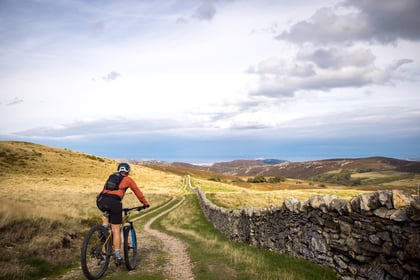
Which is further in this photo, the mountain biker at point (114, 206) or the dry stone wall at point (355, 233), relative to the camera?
the mountain biker at point (114, 206)

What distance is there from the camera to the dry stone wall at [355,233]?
21.8ft

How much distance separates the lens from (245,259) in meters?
11.7

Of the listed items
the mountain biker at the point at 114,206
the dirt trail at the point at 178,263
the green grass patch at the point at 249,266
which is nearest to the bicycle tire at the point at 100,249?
the mountain biker at the point at 114,206

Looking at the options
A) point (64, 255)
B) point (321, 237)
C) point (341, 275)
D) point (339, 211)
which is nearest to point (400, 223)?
point (339, 211)

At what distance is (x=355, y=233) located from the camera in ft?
27.4

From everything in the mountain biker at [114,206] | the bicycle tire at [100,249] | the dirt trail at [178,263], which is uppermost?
the mountain biker at [114,206]

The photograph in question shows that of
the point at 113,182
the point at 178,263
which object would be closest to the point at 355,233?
the point at 178,263

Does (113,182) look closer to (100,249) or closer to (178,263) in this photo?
(100,249)

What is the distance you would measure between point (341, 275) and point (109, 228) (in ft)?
22.0

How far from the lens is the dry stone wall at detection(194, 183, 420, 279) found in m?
6.63

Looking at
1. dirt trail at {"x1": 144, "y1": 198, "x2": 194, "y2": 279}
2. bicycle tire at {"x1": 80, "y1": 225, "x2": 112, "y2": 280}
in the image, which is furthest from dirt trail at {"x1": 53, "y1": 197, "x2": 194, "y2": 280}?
bicycle tire at {"x1": 80, "y1": 225, "x2": 112, "y2": 280}

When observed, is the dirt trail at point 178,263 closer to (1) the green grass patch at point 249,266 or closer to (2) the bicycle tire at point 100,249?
(1) the green grass patch at point 249,266

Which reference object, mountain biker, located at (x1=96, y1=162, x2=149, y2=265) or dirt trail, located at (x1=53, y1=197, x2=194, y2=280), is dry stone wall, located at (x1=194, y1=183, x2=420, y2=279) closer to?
dirt trail, located at (x1=53, y1=197, x2=194, y2=280)

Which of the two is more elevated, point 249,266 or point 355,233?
point 355,233
